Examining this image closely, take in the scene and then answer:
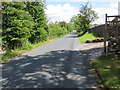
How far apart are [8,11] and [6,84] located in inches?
356

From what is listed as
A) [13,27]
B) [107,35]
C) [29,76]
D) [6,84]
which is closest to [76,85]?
[29,76]

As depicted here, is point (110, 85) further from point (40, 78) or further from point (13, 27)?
point (13, 27)

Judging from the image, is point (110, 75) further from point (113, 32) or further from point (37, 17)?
point (37, 17)

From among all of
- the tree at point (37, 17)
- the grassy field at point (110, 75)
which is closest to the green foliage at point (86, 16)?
the tree at point (37, 17)

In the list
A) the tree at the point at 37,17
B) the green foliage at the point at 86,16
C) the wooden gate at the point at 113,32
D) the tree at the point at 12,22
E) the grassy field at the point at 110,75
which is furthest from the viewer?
the green foliage at the point at 86,16

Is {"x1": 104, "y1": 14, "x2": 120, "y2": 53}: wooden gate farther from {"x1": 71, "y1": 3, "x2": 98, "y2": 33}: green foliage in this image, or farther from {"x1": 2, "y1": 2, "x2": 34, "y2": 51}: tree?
{"x1": 71, "y1": 3, "x2": 98, "y2": 33}: green foliage

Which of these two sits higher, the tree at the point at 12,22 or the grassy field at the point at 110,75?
the tree at the point at 12,22

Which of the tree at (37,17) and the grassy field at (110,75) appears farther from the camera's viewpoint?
the tree at (37,17)

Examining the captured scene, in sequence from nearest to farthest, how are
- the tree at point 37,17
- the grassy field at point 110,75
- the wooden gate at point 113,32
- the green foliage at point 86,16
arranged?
the grassy field at point 110,75
the wooden gate at point 113,32
the tree at point 37,17
the green foliage at point 86,16

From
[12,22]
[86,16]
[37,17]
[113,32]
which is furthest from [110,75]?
[86,16]

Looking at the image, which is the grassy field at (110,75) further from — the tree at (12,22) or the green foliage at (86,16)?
the green foliage at (86,16)

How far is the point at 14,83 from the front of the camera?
214 inches

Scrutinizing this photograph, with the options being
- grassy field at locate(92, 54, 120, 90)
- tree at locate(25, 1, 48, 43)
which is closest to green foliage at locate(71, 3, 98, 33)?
tree at locate(25, 1, 48, 43)

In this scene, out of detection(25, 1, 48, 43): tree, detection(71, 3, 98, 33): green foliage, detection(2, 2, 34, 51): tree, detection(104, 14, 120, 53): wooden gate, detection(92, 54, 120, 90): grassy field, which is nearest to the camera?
detection(92, 54, 120, 90): grassy field
